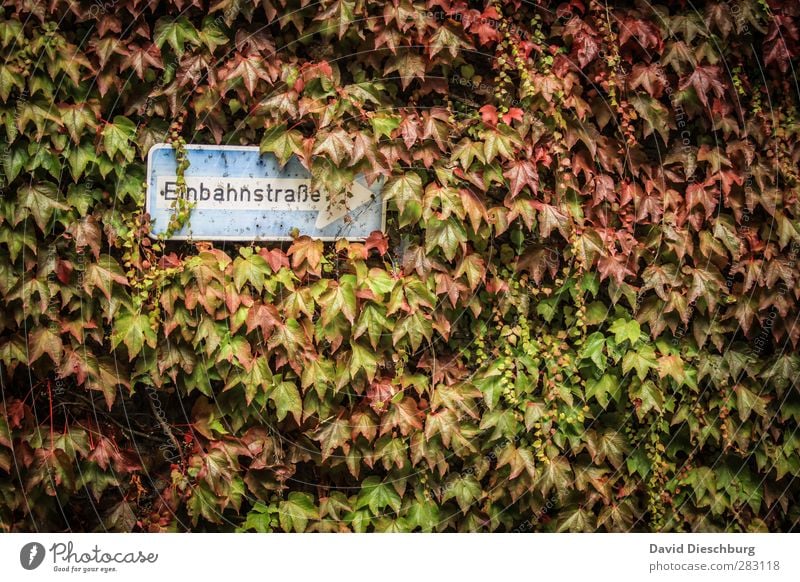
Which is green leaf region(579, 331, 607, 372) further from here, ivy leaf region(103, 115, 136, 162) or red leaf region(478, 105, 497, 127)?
ivy leaf region(103, 115, 136, 162)

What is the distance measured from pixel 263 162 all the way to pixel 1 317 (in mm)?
1530

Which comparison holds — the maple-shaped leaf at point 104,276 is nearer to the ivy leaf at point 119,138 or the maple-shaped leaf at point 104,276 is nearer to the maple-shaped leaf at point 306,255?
the ivy leaf at point 119,138

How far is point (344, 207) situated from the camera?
3910 mm

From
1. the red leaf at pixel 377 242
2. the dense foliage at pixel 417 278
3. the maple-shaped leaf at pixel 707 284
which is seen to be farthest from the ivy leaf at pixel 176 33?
the maple-shaped leaf at pixel 707 284

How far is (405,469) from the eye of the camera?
400 centimetres

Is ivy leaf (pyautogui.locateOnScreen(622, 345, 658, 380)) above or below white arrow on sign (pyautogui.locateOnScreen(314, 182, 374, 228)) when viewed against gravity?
below

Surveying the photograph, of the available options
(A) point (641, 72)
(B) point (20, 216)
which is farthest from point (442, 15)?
(B) point (20, 216)

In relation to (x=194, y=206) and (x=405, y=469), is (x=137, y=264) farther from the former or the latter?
(x=405, y=469)

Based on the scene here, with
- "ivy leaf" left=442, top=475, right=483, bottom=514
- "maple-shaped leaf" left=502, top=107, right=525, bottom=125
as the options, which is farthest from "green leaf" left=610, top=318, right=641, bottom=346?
"maple-shaped leaf" left=502, top=107, right=525, bottom=125
